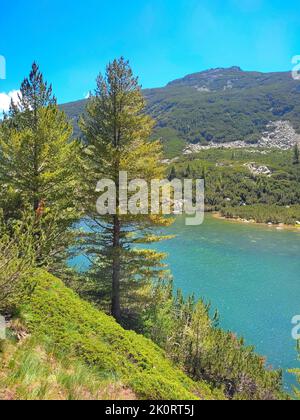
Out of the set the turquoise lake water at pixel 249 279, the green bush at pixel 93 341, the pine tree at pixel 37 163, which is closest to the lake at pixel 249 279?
the turquoise lake water at pixel 249 279

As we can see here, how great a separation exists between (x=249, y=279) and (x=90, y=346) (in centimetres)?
2939

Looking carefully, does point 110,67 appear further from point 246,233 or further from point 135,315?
point 246,233

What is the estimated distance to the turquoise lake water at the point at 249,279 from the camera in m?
23.8

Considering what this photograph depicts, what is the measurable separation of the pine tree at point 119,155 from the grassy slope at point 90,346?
6232 millimetres

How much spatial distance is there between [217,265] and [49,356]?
3352 cm

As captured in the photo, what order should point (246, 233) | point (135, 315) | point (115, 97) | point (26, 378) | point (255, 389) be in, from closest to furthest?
point (26, 378), point (255, 389), point (115, 97), point (135, 315), point (246, 233)

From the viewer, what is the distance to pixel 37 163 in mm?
17453

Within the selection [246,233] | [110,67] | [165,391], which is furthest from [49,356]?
[246,233]

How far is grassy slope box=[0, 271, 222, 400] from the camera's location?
8359 mm
